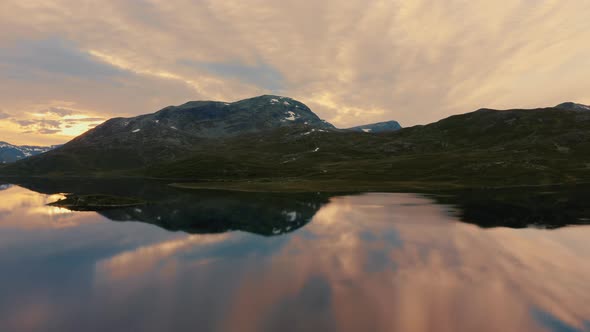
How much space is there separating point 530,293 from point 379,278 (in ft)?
42.2

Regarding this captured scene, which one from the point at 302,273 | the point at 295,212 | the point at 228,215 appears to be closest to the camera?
the point at 302,273

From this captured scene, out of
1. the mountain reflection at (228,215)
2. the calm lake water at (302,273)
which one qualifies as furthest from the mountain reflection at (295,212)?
the calm lake water at (302,273)

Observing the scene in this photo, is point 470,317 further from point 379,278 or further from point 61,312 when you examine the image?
point 61,312

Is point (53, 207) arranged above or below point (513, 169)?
below

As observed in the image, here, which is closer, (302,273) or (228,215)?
(302,273)

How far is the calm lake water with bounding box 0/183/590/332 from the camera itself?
75.7ft

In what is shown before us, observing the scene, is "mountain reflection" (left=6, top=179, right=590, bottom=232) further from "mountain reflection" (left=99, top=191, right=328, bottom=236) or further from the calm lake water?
the calm lake water

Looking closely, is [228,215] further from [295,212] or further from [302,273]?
[302,273]

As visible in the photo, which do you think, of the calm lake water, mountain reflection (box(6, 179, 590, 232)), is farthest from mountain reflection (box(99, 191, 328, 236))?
the calm lake water

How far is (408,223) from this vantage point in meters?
57.1

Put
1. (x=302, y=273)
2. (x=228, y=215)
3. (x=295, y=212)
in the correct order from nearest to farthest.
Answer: (x=302, y=273) → (x=228, y=215) → (x=295, y=212)

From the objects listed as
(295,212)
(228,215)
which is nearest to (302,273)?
(295,212)

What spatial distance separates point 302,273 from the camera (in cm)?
3272

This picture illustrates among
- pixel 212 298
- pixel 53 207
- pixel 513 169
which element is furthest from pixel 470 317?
pixel 513 169
